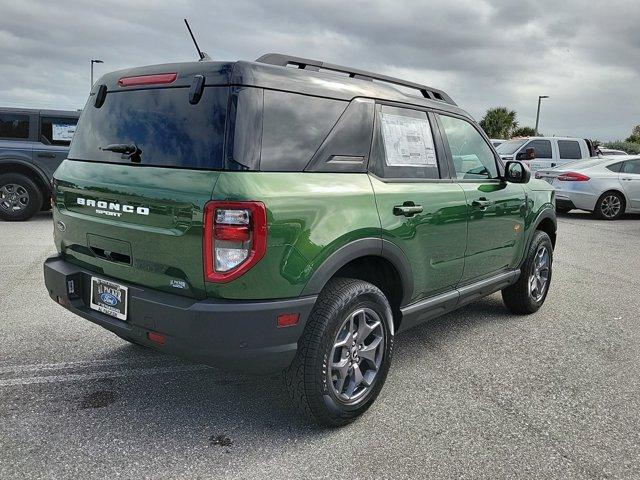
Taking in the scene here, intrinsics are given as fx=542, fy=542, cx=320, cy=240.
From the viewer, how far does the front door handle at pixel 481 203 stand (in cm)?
370

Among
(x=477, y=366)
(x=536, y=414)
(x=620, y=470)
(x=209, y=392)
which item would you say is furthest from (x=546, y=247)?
(x=209, y=392)

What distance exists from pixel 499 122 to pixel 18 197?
47.9 meters

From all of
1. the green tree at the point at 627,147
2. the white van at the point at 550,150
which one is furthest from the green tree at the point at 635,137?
the white van at the point at 550,150

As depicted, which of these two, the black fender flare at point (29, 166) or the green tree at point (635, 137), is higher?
the green tree at point (635, 137)

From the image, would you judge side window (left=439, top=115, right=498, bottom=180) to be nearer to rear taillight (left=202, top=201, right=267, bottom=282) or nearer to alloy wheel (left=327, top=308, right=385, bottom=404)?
alloy wheel (left=327, top=308, right=385, bottom=404)

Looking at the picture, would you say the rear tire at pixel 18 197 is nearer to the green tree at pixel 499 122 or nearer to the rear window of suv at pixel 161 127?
the rear window of suv at pixel 161 127

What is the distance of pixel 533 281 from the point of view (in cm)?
479

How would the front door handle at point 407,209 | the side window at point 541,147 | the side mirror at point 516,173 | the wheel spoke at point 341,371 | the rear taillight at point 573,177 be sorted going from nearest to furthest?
the wheel spoke at point 341,371
the front door handle at point 407,209
the side mirror at point 516,173
the rear taillight at point 573,177
the side window at point 541,147

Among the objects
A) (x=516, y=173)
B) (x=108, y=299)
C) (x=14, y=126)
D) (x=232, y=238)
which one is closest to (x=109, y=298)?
(x=108, y=299)

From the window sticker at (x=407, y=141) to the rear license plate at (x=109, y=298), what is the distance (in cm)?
160

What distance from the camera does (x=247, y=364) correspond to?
95.9 inches

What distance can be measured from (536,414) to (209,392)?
6.12 ft

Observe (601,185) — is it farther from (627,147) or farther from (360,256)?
(627,147)

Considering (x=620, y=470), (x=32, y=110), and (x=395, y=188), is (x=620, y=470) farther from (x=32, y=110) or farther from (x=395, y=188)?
(x=32, y=110)
